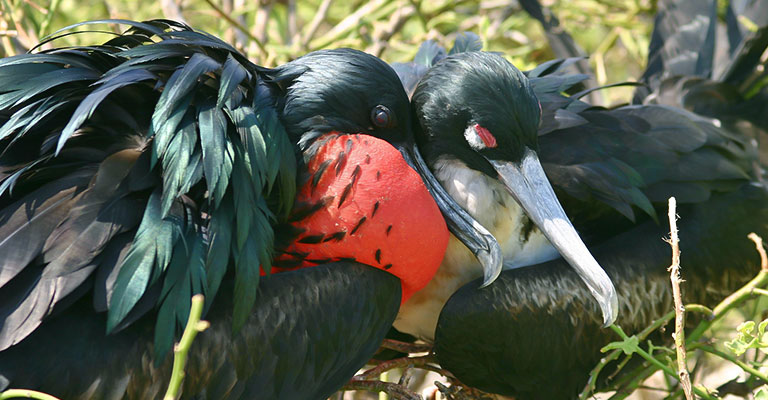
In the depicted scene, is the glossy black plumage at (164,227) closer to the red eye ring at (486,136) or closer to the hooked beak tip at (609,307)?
the red eye ring at (486,136)

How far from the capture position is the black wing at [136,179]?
2.21 meters

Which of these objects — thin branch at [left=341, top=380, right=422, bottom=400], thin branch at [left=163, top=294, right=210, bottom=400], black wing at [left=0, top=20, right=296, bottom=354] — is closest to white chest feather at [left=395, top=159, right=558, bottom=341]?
thin branch at [left=341, top=380, right=422, bottom=400]

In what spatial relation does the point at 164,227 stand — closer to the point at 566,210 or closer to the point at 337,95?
the point at 337,95

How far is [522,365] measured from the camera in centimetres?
292

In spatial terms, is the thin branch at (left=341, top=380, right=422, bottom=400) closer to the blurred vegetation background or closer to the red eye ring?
the red eye ring

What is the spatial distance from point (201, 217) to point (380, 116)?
23.7 inches

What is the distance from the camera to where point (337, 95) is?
106 inches

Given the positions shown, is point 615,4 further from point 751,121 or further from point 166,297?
point 166,297

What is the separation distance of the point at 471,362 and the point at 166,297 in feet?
3.22

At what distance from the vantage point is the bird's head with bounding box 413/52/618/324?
109 inches

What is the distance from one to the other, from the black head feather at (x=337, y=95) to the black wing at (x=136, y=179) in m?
0.08

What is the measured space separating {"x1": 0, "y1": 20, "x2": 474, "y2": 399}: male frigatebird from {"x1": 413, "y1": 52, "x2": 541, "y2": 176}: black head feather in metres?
0.10

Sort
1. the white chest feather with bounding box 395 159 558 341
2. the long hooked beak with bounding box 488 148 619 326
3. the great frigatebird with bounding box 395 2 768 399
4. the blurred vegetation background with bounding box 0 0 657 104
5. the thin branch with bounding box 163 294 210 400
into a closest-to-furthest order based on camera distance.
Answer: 1. the thin branch with bounding box 163 294 210 400
2. the long hooked beak with bounding box 488 148 619 326
3. the great frigatebird with bounding box 395 2 768 399
4. the white chest feather with bounding box 395 159 558 341
5. the blurred vegetation background with bounding box 0 0 657 104

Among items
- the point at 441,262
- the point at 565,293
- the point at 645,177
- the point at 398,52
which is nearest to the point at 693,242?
the point at 645,177
